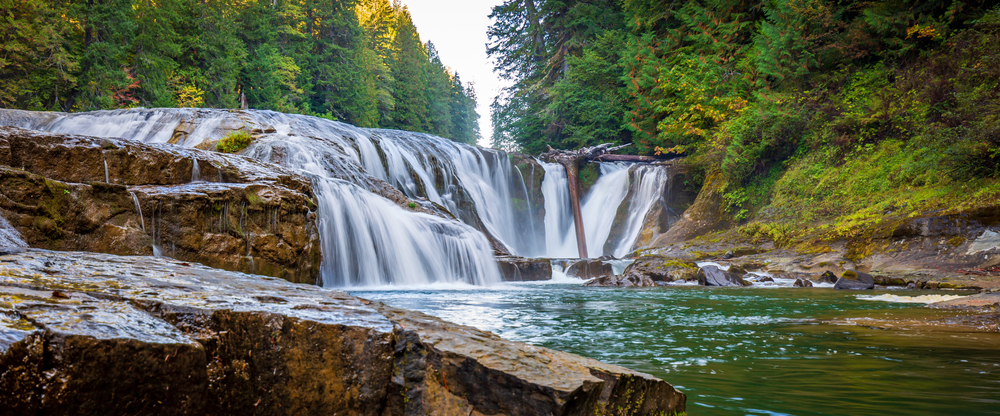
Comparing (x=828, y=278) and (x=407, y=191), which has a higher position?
(x=407, y=191)

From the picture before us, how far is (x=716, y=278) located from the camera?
9.98 metres

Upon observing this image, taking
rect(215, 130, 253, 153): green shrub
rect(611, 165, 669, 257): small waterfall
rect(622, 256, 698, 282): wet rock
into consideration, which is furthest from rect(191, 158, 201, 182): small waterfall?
rect(611, 165, 669, 257): small waterfall

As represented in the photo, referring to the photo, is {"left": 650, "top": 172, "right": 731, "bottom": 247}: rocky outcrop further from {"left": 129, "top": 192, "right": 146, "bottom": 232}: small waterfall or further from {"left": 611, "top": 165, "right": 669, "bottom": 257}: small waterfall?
{"left": 129, "top": 192, "right": 146, "bottom": 232}: small waterfall

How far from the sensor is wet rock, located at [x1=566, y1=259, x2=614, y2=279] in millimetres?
12289

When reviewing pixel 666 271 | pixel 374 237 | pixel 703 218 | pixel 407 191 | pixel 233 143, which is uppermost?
pixel 233 143

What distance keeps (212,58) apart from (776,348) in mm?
27144

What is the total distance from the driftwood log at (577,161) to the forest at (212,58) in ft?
50.4

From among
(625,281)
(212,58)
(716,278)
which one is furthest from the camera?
(212,58)

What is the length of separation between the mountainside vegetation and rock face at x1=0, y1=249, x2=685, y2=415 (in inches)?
467

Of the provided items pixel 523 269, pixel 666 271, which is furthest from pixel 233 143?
pixel 666 271

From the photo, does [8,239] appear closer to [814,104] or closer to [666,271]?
[666,271]

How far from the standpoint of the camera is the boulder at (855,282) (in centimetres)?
844

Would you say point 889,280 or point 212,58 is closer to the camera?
point 889,280

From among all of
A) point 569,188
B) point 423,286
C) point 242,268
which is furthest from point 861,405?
point 569,188
